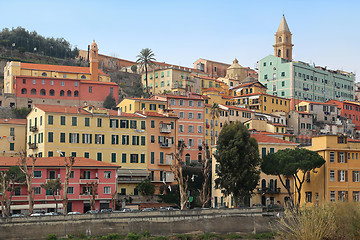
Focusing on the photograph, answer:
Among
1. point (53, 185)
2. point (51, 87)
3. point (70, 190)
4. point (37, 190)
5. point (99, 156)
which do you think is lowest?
point (70, 190)

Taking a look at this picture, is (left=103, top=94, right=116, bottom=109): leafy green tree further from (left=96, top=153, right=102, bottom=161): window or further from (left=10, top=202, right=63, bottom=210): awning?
(left=10, top=202, right=63, bottom=210): awning

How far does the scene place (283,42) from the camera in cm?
16462

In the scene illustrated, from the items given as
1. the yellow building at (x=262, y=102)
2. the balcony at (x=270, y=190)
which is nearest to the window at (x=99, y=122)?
the balcony at (x=270, y=190)

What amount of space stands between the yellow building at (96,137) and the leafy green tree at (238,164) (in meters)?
15.7

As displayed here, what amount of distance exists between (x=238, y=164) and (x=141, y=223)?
18.2 meters

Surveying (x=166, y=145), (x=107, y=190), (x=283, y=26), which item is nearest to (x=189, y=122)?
(x=166, y=145)

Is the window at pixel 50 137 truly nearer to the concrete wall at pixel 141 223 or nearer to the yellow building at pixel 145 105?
the yellow building at pixel 145 105

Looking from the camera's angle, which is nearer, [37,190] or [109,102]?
[37,190]

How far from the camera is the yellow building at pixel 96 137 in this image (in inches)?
3386

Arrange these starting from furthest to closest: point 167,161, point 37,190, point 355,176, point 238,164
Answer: point 167,161 → point 355,176 → point 238,164 → point 37,190

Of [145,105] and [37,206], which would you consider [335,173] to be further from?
[37,206]

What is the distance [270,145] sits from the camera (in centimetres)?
8781

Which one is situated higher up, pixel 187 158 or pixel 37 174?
pixel 187 158

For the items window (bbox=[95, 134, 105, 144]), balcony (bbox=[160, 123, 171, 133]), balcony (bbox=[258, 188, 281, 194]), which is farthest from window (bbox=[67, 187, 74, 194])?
balcony (bbox=[258, 188, 281, 194])
